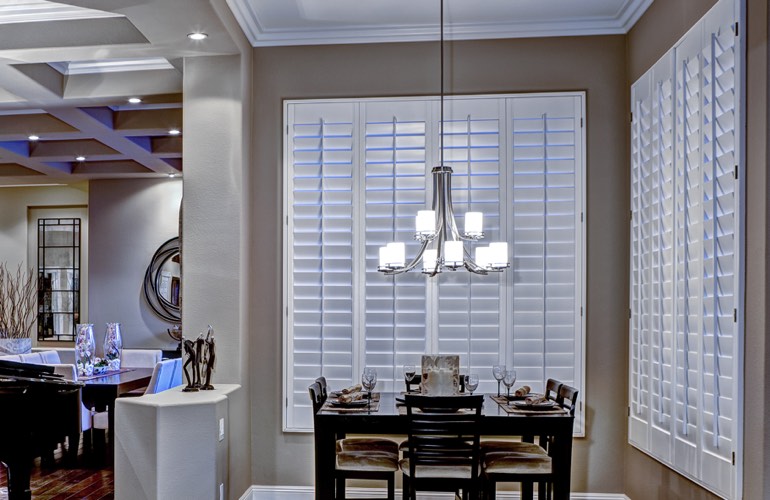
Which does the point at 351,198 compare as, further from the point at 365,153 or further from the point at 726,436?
the point at 726,436

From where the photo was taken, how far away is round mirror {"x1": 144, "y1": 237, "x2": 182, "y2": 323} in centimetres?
855

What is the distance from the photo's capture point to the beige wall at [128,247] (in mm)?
8617

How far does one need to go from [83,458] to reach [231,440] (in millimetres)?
2483

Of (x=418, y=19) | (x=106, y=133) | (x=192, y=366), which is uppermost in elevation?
(x=418, y=19)

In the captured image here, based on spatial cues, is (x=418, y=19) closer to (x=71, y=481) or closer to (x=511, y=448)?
(x=511, y=448)

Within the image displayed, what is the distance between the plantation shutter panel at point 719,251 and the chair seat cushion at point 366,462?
5.14 ft

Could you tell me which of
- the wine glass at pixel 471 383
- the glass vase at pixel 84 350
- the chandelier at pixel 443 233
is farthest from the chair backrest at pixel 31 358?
the wine glass at pixel 471 383

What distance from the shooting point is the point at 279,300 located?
4.44m

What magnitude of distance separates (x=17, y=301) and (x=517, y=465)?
28.0ft

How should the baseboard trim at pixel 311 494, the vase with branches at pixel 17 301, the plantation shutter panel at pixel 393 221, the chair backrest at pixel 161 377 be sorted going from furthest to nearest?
the vase with branches at pixel 17 301 < the chair backrest at pixel 161 377 < the plantation shutter panel at pixel 393 221 < the baseboard trim at pixel 311 494

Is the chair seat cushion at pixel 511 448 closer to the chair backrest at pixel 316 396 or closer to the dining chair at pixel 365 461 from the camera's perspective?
the dining chair at pixel 365 461

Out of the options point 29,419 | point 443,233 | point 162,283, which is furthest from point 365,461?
point 162,283

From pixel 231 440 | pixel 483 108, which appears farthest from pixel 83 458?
pixel 483 108

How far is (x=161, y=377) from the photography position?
5168mm
